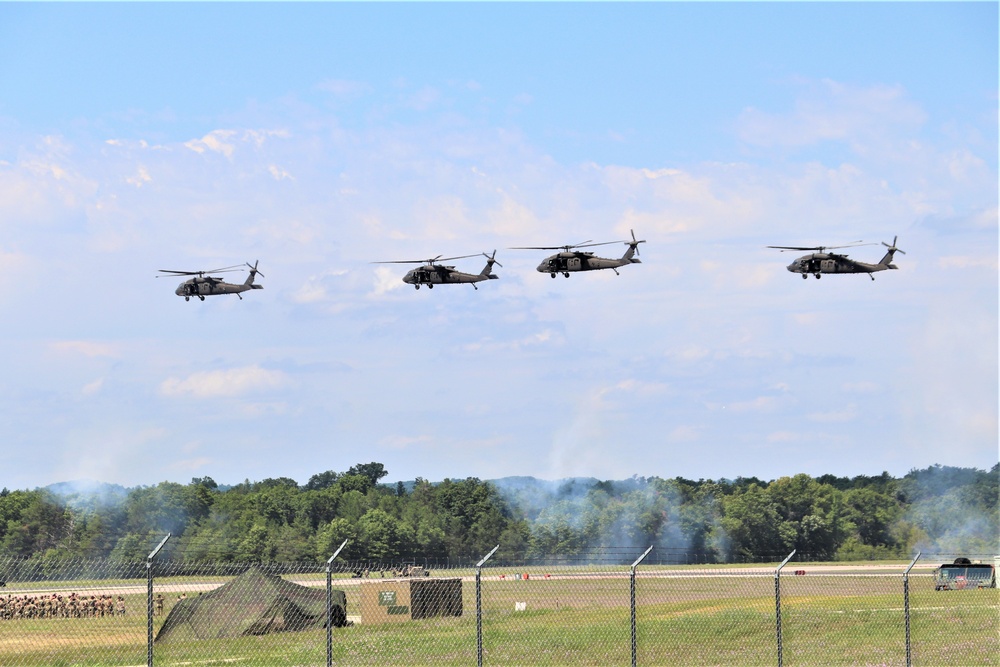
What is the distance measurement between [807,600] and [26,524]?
282 feet

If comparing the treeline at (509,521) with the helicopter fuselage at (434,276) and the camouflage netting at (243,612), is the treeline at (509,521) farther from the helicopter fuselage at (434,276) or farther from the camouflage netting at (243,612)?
the camouflage netting at (243,612)

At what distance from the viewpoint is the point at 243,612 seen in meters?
41.9

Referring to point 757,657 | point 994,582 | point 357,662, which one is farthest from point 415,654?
point 994,582

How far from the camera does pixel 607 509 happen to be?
429ft

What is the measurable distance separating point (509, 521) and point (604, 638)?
9326 centimetres

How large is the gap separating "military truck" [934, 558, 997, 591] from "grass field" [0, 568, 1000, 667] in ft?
40.1

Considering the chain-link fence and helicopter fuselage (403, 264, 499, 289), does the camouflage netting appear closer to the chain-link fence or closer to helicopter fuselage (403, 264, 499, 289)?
the chain-link fence

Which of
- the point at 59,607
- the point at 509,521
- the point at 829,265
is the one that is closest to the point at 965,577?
the point at 829,265

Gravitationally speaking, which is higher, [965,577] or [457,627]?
[457,627]

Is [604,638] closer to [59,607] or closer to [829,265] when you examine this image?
[59,607]

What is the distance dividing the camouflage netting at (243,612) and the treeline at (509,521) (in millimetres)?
58999

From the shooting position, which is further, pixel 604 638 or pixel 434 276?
pixel 434 276

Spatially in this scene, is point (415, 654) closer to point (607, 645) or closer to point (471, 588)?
point (607, 645)

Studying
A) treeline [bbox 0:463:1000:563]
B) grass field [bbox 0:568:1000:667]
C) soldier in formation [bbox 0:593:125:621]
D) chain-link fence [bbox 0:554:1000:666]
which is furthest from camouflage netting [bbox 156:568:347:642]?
treeline [bbox 0:463:1000:563]
